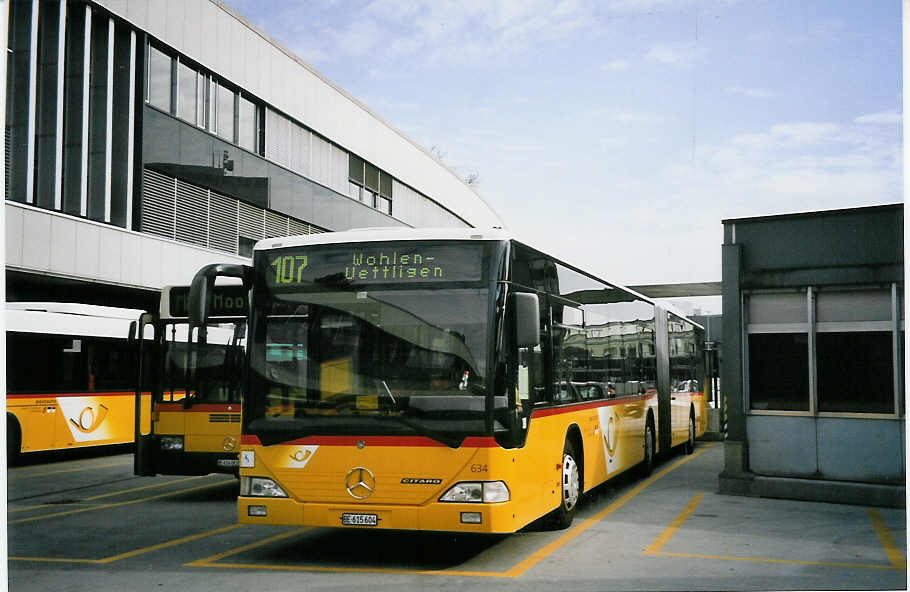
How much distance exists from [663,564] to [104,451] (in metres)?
15.3

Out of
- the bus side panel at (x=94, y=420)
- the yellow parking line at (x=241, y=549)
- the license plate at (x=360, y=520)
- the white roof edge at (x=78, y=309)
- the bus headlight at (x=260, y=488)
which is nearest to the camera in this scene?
the license plate at (x=360, y=520)

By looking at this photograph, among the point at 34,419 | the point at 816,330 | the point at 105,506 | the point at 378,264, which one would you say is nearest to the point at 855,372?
the point at 816,330

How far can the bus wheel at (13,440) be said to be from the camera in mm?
16875

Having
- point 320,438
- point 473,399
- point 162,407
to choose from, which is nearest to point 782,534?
point 473,399

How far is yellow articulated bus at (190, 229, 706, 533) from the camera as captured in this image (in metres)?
7.89

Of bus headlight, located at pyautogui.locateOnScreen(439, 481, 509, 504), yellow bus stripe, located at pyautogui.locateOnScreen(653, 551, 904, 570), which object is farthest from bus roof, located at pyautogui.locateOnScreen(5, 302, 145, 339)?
yellow bus stripe, located at pyautogui.locateOnScreen(653, 551, 904, 570)

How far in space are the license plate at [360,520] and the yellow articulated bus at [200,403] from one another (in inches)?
191

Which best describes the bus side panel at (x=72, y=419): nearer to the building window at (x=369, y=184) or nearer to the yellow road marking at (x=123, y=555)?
Answer: the building window at (x=369, y=184)

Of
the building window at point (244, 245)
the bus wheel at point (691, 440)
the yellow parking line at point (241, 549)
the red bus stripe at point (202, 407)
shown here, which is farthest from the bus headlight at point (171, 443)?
the bus wheel at point (691, 440)

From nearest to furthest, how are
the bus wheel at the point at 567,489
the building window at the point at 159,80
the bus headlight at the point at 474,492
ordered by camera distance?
the bus headlight at the point at 474,492, the bus wheel at the point at 567,489, the building window at the point at 159,80

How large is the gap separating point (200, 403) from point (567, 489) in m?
5.18

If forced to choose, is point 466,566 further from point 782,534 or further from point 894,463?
point 894,463

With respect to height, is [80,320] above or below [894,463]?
above

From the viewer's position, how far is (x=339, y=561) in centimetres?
870
